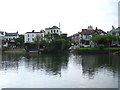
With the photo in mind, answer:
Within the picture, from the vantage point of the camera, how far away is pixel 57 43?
60688 mm


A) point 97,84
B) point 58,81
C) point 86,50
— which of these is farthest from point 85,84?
point 86,50

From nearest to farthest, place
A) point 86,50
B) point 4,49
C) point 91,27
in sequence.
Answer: point 86,50
point 4,49
point 91,27

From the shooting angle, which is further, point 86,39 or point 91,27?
point 91,27

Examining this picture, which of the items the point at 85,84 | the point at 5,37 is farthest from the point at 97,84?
the point at 5,37

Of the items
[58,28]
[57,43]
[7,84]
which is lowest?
[7,84]

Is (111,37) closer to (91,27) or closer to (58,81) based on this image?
(91,27)

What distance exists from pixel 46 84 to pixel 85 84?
306 centimetres

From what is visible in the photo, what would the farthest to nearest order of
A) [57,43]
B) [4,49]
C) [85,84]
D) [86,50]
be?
[4,49], [57,43], [86,50], [85,84]

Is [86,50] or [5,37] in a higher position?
[5,37]

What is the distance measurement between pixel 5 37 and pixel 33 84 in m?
93.1

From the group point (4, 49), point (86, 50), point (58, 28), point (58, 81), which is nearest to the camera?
point (58, 81)

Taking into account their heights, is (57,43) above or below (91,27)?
below

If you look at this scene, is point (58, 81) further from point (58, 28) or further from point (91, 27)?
point (91, 27)

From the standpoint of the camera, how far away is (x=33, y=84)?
14469mm
